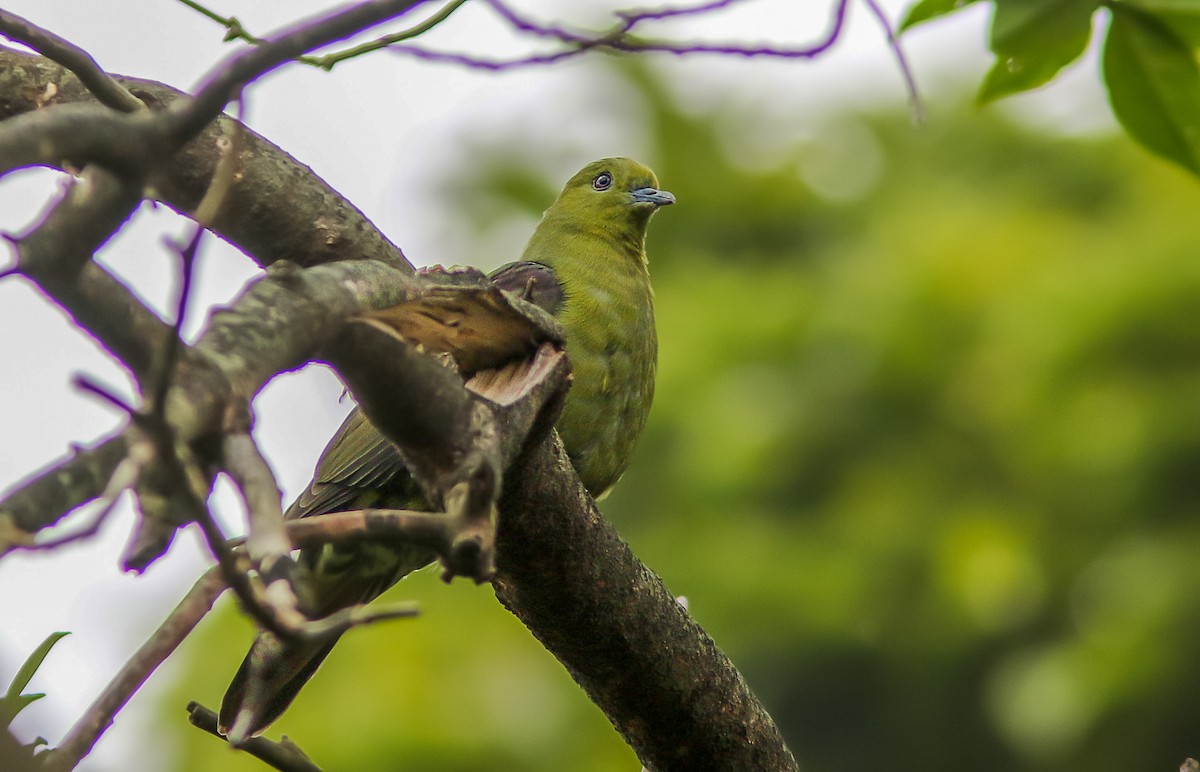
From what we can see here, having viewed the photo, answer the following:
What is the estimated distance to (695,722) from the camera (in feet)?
9.62

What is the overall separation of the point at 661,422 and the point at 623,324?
21.7 feet

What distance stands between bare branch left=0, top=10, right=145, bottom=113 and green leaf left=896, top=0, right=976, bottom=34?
107cm

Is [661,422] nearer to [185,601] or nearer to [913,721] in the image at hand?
[913,721]

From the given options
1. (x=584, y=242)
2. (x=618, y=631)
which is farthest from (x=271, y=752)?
(x=584, y=242)

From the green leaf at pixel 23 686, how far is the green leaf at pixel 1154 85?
1642 millimetres

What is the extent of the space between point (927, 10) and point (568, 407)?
6.47 feet

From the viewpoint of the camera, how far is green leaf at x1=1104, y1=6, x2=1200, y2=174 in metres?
2.10

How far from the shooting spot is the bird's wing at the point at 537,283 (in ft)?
13.4

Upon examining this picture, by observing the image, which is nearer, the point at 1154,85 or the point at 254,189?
the point at 1154,85

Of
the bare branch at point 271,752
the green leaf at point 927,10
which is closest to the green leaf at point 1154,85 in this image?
the green leaf at point 927,10

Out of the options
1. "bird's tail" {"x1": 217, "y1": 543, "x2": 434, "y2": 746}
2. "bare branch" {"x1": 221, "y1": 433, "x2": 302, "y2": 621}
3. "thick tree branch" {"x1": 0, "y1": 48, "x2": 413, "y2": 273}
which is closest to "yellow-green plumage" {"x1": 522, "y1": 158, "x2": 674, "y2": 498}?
"bird's tail" {"x1": 217, "y1": 543, "x2": 434, "y2": 746}

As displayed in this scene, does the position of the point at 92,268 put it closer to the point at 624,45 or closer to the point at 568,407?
the point at 624,45

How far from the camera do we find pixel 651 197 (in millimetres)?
4918

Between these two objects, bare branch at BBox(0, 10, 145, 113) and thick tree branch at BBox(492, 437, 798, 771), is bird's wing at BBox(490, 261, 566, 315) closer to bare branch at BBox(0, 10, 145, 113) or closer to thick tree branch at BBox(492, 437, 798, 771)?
thick tree branch at BBox(492, 437, 798, 771)
